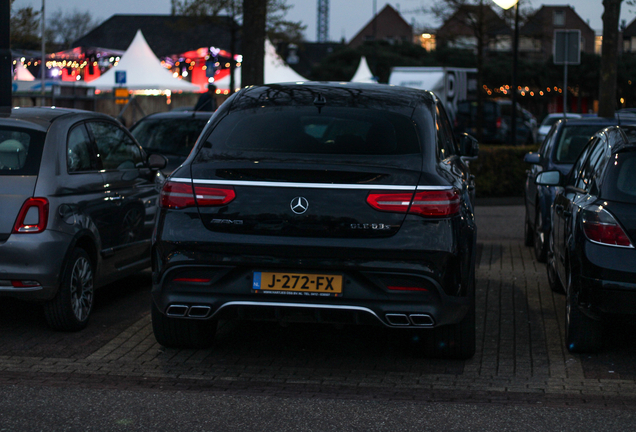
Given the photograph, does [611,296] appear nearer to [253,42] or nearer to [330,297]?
[330,297]

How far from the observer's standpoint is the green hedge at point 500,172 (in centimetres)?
1753

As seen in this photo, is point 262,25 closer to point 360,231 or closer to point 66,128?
point 66,128

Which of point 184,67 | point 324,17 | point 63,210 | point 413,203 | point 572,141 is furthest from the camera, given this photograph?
point 324,17

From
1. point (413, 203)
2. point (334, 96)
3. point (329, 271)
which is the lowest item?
Result: point (329, 271)

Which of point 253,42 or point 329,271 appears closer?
point 329,271

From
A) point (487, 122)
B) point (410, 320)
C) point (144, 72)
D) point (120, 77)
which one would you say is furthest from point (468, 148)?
point (487, 122)

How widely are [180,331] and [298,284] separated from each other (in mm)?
1125

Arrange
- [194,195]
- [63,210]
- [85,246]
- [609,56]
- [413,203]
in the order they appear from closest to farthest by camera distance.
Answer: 1. [413,203]
2. [194,195]
3. [63,210]
4. [85,246]
5. [609,56]

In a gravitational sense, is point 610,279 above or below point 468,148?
below

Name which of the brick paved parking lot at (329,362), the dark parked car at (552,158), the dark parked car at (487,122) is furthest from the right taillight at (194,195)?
the dark parked car at (487,122)

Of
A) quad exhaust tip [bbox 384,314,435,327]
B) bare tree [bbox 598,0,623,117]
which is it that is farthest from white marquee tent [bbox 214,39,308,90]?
quad exhaust tip [bbox 384,314,435,327]

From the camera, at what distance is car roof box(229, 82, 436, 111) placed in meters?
5.71

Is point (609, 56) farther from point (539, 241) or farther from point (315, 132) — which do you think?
point (315, 132)

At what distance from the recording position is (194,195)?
5098 millimetres
